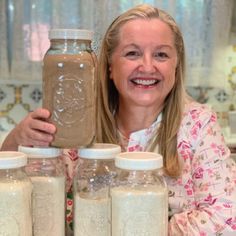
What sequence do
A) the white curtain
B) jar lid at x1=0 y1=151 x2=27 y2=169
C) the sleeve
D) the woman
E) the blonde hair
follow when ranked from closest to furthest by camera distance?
jar lid at x1=0 y1=151 x2=27 y2=169
the sleeve
the woman
the blonde hair
the white curtain

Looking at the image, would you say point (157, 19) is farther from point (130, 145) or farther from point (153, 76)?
point (130, 145)

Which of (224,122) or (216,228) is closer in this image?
(216,228)

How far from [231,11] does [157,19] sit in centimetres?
142

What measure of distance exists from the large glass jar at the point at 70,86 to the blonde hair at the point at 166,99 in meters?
0.41

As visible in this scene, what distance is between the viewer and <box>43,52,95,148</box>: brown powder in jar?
75 cm

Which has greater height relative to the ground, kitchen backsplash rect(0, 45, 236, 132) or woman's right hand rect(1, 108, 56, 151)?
woman's right hand rect(1, 108, 56, 151)

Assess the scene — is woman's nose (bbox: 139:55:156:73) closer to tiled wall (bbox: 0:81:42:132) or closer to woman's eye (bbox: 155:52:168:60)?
woman's eye (bbox: 155:52:168:60)

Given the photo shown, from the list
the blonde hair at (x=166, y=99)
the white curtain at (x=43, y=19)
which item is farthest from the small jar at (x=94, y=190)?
the white curtain at (x=43, y=19)

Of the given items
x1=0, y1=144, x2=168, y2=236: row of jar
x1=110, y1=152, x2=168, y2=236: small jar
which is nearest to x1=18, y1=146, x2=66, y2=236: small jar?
x1=0, y1=144, x2=168, y2=236: row of jar

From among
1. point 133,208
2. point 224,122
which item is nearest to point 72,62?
point 133,208

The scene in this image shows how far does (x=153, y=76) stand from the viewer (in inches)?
44.7

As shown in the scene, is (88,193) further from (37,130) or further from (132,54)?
(132,54)

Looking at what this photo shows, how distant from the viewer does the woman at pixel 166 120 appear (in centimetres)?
107

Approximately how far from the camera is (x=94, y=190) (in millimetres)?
777
